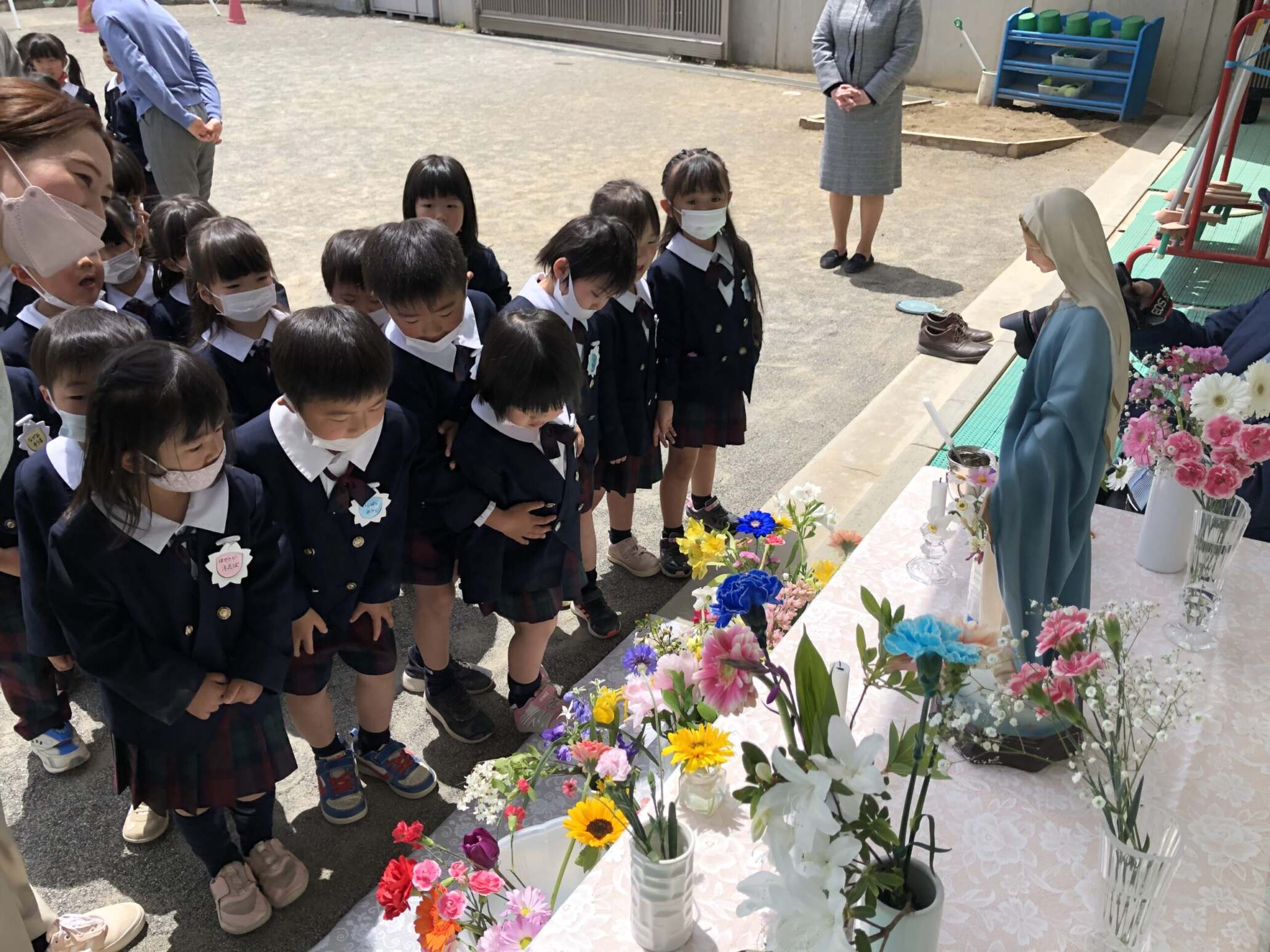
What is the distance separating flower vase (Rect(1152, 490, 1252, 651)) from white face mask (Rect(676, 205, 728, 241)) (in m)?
1.72

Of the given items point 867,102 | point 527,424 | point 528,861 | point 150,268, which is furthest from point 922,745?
point 867,102

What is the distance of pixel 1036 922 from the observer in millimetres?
1446

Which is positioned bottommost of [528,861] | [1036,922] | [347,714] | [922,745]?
[347,714]

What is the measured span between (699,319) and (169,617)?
6.11ft

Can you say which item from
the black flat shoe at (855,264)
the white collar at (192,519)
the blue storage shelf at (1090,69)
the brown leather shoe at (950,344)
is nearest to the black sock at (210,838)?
the white collar at (192,519)

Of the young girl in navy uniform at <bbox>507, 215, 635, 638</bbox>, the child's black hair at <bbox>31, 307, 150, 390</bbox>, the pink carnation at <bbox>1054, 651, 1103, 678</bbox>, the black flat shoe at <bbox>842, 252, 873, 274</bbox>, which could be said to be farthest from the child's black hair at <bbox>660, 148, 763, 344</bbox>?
the black flat shoe at <bbox>842, 252, 873, 274</bbox>

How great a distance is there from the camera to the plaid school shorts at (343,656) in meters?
2.40

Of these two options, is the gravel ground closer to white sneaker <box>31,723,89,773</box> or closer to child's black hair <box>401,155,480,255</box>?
white sneaker <box>31,723,89,773</box>

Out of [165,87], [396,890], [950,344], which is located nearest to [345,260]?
[396,890]

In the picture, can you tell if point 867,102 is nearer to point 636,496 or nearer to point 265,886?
point 636,496

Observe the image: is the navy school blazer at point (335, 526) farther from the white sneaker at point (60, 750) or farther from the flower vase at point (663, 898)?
the flower vase at point (663, 898)

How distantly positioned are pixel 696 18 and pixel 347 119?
5505 mm

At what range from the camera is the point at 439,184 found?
10.7ft

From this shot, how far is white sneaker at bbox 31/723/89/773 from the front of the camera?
2.66 meters
